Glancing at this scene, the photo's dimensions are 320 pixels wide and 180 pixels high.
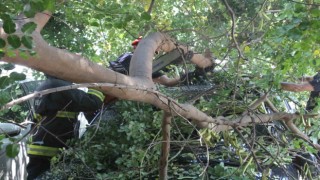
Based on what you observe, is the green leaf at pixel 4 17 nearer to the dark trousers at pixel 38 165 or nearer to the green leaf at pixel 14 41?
the green leaf at pixel 14 41

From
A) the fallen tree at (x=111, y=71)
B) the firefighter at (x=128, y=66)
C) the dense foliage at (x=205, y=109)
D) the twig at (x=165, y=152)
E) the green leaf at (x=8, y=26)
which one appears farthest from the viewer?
the firefighter at (x=128, y=66)

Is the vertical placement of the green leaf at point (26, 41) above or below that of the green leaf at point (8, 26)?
below

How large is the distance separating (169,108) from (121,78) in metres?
0.57

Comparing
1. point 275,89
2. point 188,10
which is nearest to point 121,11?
point 275,89

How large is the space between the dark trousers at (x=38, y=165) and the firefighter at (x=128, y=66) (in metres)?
1.33

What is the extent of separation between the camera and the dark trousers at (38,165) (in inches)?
171

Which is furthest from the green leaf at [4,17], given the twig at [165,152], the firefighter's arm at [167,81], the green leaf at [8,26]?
the firefighter's arm at [167,81]

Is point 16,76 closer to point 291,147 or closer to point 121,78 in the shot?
point 121,78

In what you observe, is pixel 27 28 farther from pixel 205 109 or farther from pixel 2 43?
pixel 205 109

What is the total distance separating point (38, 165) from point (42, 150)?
0.60 ft

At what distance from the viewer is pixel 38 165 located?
436 centimetres

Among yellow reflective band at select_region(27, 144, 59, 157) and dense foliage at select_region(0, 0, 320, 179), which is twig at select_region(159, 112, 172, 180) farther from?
yellow reflective band at select_region(27, 144, 59, 157)

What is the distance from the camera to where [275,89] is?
165 inches

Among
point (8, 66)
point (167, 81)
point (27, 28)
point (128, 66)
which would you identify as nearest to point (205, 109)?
point (167, 81)
